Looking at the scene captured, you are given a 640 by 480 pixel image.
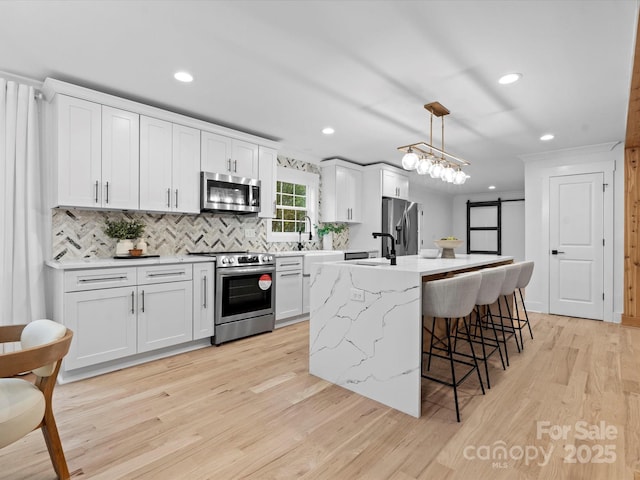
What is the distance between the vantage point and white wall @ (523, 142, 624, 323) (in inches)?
182

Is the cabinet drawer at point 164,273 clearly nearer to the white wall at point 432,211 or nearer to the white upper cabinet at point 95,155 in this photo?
the white upper cabinet at point 95,155

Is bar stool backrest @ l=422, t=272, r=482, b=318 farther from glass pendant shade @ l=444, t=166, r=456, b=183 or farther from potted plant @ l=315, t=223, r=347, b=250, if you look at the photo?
potted plant @ l=315, t=223, r=347, b=250

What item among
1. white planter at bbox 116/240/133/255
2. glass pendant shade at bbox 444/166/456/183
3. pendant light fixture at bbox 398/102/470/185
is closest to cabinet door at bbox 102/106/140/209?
white planter at bbox 116/240/133/255

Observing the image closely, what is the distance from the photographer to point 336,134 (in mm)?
4227

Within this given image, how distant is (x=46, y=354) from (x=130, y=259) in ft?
6.28

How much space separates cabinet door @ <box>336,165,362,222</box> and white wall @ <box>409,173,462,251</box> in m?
2.61

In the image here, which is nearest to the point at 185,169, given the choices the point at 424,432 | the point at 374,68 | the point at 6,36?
the point at 6,36

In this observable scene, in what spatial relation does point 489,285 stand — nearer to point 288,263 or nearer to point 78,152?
point 288,263

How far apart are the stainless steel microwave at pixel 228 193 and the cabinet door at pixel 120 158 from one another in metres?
0.68

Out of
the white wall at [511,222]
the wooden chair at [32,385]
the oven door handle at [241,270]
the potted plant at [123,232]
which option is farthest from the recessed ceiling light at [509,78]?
the white wall at [511,222]

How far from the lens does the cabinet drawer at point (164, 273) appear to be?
118 inches

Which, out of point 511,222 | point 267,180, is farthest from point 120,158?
point 511,222

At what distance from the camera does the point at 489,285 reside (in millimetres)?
2670

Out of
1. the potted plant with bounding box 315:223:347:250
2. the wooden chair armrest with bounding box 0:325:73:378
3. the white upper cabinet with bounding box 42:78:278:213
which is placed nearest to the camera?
the wooden chair armrest with bounding box 0:325:73:378
